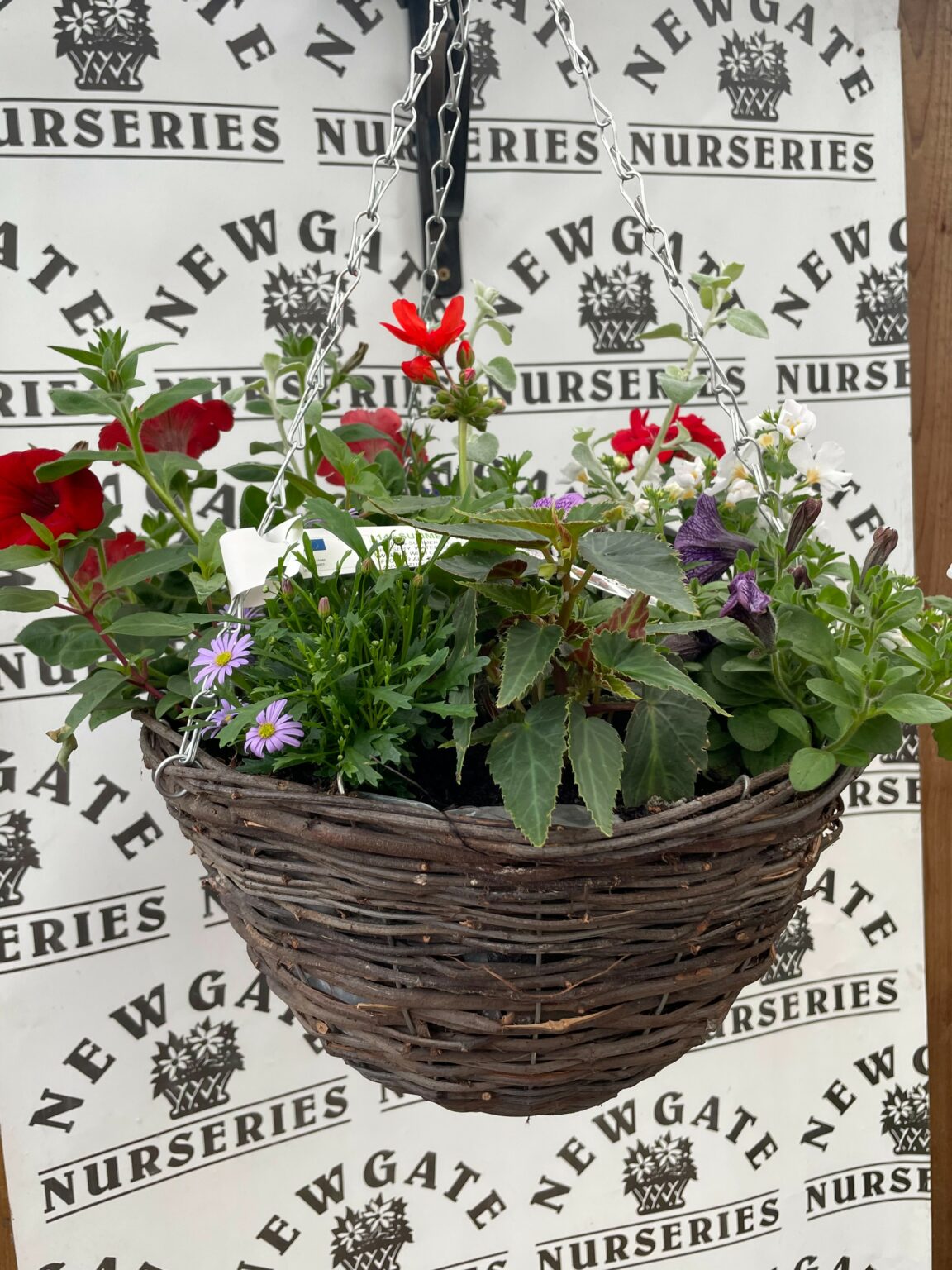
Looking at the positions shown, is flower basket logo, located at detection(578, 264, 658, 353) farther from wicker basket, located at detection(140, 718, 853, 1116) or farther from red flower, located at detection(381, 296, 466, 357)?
wicker basket, located at detection(140, 718, 853, 1116)

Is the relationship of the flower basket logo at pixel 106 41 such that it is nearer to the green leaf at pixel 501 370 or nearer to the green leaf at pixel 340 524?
the green leaf at pixel 501 370

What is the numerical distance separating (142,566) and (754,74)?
0.97 meters

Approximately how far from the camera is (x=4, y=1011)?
1.01m

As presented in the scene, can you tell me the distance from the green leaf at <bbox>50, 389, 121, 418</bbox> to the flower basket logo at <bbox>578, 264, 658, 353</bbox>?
2.13 feet

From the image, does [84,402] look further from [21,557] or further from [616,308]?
[616,308]

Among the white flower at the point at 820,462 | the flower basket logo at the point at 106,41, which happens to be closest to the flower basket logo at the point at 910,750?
the white flower at the point at 820,462

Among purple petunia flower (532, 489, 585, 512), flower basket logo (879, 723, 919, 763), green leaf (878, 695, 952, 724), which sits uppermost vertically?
purple petunia flower (532, 489, 585, 512)

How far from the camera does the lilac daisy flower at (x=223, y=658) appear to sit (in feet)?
1.85

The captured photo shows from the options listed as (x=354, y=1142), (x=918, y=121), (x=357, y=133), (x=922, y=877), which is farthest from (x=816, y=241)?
(x=354, y=1142)

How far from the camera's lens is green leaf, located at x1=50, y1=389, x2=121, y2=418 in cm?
66

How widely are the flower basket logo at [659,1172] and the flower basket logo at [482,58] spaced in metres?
1.27

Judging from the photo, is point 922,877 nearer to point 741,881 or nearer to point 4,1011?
point 741,881

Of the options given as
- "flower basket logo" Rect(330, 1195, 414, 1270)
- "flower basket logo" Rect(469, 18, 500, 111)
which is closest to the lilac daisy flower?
"flower basket logo" Rect(469, 18, 500, 111)

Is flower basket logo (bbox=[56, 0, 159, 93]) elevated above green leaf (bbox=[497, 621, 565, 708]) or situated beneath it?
elevated above
